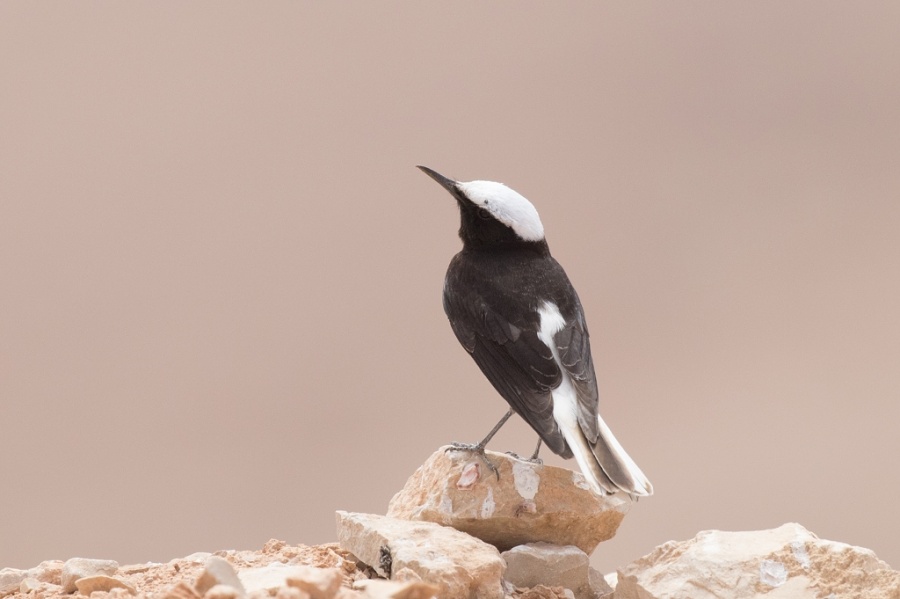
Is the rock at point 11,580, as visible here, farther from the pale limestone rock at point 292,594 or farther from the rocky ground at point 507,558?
the pale limestone rock at point 292,594

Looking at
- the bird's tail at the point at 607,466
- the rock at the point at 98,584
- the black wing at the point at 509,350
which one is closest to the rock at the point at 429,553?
the bird's tail at the point at 607,466

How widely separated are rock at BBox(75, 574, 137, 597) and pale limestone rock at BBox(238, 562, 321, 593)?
56cm

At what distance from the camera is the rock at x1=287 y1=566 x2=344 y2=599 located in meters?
3.46

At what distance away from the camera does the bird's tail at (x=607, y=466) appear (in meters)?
4.87

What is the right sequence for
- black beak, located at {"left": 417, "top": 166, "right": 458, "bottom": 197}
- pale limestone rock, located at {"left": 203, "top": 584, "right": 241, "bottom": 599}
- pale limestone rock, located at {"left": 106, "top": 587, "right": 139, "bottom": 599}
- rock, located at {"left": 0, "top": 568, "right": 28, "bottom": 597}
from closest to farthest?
pale limestone rock, located at {"left": 203, "top": 584, "right": 241, "bottom": 599}, pale limestone rock, located at {"left": 106, "top": 587, "right": 139, "bottom": 599}, rock, located at {"left": 0, "top": 568, "right": 28, "bottom": 597}, black beak, located at {"left": 417, "top": 166, "right": 458, "bottom": 197}

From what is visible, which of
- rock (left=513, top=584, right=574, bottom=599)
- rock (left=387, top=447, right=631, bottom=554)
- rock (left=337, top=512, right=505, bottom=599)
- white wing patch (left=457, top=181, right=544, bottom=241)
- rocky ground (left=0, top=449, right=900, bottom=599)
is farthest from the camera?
white wing patch (left=457, top=181, right=544, bottom=241)

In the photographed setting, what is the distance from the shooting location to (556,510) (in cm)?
517

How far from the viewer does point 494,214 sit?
234 inches

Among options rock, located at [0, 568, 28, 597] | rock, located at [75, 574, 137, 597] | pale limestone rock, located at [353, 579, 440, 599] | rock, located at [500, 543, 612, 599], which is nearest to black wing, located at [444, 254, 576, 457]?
rock, located at [500, 543, 612, 599]

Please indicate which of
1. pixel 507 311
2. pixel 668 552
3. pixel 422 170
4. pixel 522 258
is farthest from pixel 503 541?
pixel 422 170

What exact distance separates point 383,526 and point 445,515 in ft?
1.74

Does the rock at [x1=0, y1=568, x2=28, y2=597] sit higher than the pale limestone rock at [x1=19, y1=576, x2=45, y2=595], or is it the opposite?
the pale limestone rock at [x1=19, y1=576, x2=45, y2=595]

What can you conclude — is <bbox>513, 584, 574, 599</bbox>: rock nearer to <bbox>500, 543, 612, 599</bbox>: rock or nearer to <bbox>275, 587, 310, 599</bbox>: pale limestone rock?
<bbox>500, 543, 612, 599</bbox>: rock

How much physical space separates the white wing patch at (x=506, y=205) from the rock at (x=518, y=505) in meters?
1.34
